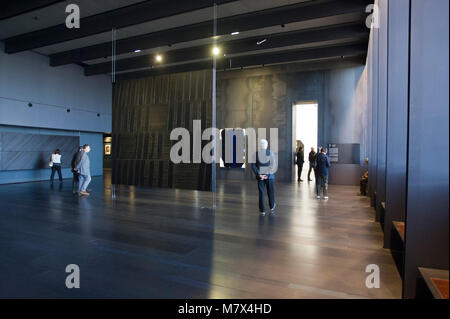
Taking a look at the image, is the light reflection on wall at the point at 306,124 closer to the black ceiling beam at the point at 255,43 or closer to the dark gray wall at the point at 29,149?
the black ceiling beam at the point at 255,43

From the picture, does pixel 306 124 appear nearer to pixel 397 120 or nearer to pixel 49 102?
pixel 397 120

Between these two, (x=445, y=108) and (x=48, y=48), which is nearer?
(x=445, y=108)

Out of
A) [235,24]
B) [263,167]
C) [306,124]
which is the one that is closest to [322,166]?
[263,167]

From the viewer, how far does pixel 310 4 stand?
8078 millimetres

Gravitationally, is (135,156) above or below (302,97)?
below

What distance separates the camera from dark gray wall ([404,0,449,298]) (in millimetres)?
2480

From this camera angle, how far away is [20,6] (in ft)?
25.7

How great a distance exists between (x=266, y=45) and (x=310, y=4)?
2.75 m

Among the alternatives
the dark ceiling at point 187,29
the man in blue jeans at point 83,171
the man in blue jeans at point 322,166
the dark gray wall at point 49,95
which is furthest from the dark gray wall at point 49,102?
the man in blue jeans at point 322,166

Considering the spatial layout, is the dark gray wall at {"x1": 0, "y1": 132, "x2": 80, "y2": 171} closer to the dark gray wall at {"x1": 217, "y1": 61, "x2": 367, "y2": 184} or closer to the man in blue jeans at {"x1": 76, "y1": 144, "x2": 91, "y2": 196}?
the man in blue jeans at {"x1": 76, "y1": 144, "x2": 91, "y2": 196}
